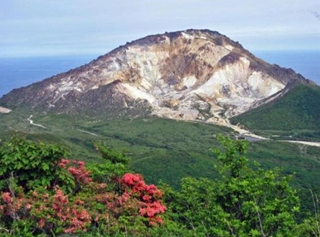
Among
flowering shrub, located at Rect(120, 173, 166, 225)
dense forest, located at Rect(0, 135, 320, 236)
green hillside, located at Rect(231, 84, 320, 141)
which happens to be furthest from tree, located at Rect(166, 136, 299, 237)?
green hillside, located at Rect(231, 84, 320, 141)

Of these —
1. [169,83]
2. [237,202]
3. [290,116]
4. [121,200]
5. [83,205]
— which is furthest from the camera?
[169,83]

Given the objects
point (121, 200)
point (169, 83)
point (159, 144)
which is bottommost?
point (159, 144)

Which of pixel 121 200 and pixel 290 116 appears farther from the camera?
pixel 290 116

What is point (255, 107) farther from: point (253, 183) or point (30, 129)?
point (253, 183)

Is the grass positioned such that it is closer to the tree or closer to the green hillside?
the green hillside

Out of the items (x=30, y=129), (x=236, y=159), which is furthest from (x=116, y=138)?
(x=236, y=159)

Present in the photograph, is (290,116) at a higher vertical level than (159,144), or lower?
higher

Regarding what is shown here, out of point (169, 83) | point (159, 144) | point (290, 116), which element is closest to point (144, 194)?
point (159, 144)

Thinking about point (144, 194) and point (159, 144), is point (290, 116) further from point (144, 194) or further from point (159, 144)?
point (144, 194)
